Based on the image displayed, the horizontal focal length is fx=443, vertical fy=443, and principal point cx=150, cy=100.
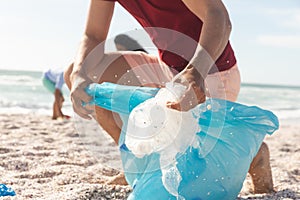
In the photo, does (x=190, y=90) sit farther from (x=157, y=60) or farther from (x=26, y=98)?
(x=26, y=98)

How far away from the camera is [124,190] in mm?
1510

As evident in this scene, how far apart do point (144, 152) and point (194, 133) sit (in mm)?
162

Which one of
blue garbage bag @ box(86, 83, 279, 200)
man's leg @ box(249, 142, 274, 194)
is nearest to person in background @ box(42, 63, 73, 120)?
man's leg @ box(249, 142, 274, 194)

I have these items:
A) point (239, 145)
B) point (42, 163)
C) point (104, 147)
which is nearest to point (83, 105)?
point (104, 147)

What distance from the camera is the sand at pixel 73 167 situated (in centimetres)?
148

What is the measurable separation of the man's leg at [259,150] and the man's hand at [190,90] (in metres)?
0.28

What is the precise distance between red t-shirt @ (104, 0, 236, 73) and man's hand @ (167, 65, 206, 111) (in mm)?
337

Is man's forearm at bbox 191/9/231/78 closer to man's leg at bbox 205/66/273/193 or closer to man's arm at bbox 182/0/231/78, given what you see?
man's arm at bbox 182/0/231/78

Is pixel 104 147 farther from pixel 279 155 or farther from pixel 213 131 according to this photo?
pixel 279 155

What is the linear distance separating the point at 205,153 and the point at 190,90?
0.81 ft

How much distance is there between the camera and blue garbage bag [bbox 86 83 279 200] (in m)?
1.20

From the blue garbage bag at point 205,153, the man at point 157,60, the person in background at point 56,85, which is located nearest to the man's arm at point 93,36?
the man at point 157,60

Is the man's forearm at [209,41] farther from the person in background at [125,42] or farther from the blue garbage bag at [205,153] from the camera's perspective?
the person in background at [125,42]

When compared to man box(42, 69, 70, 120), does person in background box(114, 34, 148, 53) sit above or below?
above
